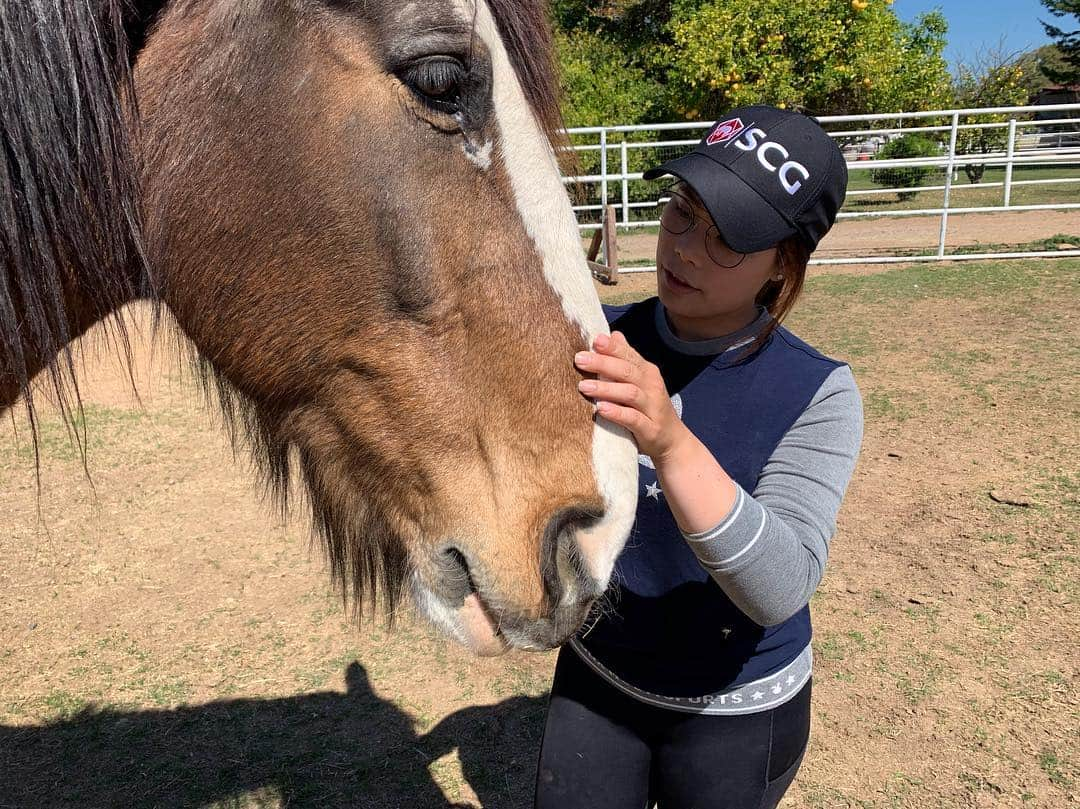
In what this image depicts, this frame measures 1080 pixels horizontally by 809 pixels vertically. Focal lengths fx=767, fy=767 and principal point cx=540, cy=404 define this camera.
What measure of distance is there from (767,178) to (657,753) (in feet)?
4.02

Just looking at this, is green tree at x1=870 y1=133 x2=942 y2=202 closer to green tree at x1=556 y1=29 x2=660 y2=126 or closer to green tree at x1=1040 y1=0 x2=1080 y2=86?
A: green tree at x1=556 y1=29 x2=660 y2=126

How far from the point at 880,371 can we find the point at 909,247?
275 inches

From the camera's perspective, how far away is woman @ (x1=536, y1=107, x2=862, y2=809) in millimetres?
1399

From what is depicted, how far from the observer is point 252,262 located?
4.39 ft

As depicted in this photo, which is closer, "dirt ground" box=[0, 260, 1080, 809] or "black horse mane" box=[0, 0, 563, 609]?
"black horse mane" box=[0, 0, 563, 609]

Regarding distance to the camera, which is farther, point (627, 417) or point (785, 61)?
point (785, 61)

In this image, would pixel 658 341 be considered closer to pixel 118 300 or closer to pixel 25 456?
pixel 118 300

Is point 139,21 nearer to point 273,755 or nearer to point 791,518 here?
point 791,518

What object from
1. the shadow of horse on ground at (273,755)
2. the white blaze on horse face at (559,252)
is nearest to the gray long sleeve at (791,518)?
the white blaze on horse face at (559,252)

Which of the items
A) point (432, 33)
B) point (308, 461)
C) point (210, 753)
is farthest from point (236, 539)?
point (432, 33)

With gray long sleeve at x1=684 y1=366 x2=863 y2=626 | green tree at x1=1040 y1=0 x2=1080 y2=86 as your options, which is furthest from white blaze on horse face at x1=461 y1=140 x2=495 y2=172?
green tree at x1=1040 y1=0 x2=1080 y2=86

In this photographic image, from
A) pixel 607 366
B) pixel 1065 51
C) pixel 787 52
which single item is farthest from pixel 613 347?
pixel 1065 51

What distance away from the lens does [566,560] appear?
51.5 inches

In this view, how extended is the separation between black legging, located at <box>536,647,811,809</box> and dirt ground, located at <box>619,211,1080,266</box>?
9.97 meters
